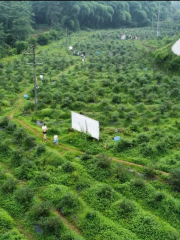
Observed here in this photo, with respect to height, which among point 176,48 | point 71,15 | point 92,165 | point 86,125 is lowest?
point 92,165

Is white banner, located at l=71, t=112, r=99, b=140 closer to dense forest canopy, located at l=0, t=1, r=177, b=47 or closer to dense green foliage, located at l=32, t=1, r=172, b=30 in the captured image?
dense forest canopy, located at l=0, t=1, r=177, b=47

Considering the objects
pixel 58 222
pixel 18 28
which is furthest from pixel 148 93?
pixel 18 28

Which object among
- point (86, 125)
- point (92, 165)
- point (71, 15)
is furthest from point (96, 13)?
point (92, 165)

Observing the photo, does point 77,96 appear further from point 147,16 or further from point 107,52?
point 147,16

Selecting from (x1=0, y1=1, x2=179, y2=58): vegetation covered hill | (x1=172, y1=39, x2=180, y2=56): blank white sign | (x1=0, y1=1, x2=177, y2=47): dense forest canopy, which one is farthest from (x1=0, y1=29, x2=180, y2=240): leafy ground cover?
(x1=0, y1=1, x2=177, y2=47): dense forest canopy

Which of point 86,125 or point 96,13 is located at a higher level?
point 96,13

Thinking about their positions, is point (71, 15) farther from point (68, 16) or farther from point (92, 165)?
point (92, 165)
